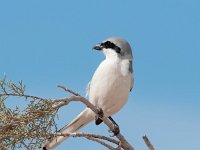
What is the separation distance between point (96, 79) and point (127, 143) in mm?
1405

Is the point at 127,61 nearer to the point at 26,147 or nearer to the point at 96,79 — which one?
the point at 96,79

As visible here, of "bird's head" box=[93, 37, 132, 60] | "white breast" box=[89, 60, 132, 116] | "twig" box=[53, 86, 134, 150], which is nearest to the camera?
"twig" box=[53, 86, 134, 150]

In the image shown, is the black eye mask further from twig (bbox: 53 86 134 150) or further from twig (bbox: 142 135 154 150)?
twig (bbox: 142 135 154 150)

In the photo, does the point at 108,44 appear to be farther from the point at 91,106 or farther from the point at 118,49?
the point at 91,106

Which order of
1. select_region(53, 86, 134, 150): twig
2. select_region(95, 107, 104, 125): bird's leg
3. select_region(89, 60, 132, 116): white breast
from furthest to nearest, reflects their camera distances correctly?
select_region(89, 60, 132, 116): white breast, select_region(95, 107, 104, 125): bird's leg, select_region(53, 86, 134, 150): twig

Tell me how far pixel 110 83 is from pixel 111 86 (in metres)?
0.04

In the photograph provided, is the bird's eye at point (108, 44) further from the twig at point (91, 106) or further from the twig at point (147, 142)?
the twig at point (147, 142)

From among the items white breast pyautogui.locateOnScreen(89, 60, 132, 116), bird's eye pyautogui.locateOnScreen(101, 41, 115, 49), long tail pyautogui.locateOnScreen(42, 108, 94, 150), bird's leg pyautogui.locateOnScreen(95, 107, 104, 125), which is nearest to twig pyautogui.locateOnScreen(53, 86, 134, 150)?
bird's leg pyautogui.locateOnScreen(95, 107, 104, 125)

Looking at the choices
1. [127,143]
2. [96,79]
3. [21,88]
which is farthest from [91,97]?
[21,88]

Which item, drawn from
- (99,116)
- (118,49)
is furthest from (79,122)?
(118,49)

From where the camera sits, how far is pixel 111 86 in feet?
24.2

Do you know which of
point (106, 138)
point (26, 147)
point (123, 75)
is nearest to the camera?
point (26, 147)

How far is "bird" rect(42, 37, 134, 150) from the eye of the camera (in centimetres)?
741

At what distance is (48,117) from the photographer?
230 inches
